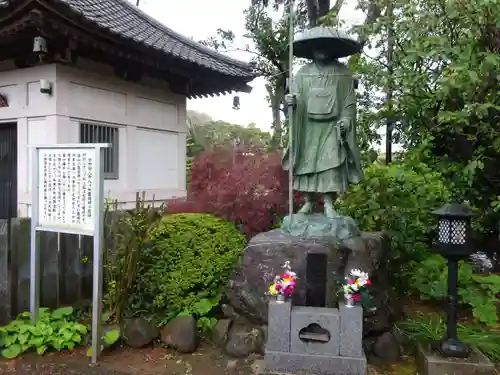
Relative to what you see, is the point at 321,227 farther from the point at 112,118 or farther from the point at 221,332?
the point at 112,118

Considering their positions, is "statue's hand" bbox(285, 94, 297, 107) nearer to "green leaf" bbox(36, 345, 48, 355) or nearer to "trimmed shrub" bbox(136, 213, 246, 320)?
"trimmed shrub" bbox(136, 213, 246, 320)

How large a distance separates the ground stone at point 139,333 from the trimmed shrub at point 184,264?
266 mm

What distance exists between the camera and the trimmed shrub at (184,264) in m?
4.57

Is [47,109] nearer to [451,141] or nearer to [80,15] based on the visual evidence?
[80,15]

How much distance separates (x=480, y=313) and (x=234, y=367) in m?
2.68

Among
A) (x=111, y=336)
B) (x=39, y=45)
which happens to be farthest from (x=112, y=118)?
(x=111, y=336)

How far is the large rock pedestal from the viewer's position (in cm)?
413

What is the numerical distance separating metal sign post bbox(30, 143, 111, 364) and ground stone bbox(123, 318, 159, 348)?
33 cm

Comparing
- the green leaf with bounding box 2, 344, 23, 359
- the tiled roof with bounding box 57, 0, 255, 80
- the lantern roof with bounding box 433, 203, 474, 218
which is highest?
the tiled roof with bounding box 57, 0, 255, 80

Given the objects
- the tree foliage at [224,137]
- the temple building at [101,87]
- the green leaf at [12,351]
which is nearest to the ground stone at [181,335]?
the green leaf at [12,351]

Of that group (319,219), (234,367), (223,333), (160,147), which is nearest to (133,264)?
(223,333)

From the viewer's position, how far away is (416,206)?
6.09 metres

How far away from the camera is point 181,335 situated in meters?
4.21

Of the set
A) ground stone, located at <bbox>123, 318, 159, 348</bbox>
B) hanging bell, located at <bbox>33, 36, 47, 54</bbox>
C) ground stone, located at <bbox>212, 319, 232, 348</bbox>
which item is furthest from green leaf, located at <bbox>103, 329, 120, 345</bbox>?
hanging bell, located at <bbox>33, 36, 47, 54</bbox>
